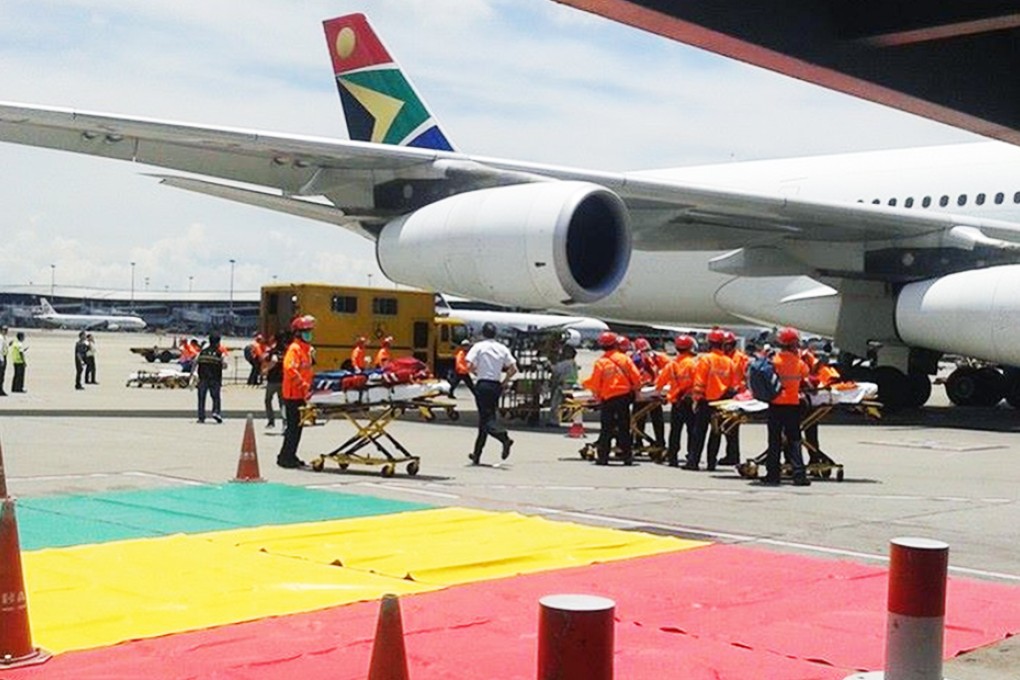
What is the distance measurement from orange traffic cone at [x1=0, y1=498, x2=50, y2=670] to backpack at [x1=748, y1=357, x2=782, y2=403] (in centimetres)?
818

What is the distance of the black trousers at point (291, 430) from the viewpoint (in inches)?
513

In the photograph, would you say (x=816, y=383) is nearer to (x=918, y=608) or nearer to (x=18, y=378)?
(x=918, y=608)

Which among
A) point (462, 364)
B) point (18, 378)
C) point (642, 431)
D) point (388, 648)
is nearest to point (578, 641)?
point (388, 648)

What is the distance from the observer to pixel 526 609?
668 cm

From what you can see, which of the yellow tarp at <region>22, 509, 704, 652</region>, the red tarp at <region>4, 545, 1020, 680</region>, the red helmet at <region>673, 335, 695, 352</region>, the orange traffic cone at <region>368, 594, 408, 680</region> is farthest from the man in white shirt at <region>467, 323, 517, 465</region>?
the orange traffic cone at <region>368, 594, 408, 680</region>

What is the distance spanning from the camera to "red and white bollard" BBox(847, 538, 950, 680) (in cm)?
494

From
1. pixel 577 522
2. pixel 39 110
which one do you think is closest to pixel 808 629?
Answer: pixel 577 522

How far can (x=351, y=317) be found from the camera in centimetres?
2517

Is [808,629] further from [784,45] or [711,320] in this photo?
[711,320]

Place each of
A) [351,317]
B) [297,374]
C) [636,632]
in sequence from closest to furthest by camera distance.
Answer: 1. [636,632]
2. [297,374]
3. [351,317]

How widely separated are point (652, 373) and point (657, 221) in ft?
7.20

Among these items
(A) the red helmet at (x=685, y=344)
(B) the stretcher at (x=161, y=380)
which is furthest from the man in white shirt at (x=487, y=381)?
(B) the stretcher at (x=161, y=380)

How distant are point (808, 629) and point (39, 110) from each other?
12344mm

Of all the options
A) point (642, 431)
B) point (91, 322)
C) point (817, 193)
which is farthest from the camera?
point (91, 322)
